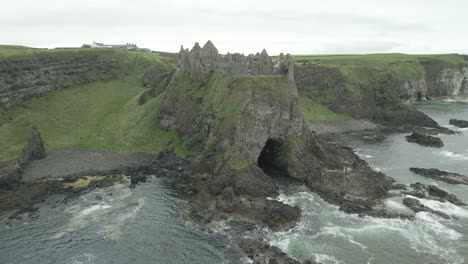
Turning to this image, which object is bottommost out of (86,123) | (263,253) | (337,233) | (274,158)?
(263,253)

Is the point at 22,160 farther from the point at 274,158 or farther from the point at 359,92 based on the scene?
the point at 359,92

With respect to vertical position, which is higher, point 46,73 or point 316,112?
point 46,73

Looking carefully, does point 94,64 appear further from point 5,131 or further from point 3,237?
point 3,237

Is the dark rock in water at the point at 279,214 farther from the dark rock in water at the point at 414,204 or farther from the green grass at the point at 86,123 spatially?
the green grass at the point at 86,123

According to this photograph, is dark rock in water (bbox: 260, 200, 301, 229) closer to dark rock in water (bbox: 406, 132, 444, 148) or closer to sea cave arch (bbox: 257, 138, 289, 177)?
sea cave arch (bbox: 257, 138, 289, 177)

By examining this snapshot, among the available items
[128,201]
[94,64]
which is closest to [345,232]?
[128,201]

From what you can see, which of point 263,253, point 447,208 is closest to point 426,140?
point 447,208
